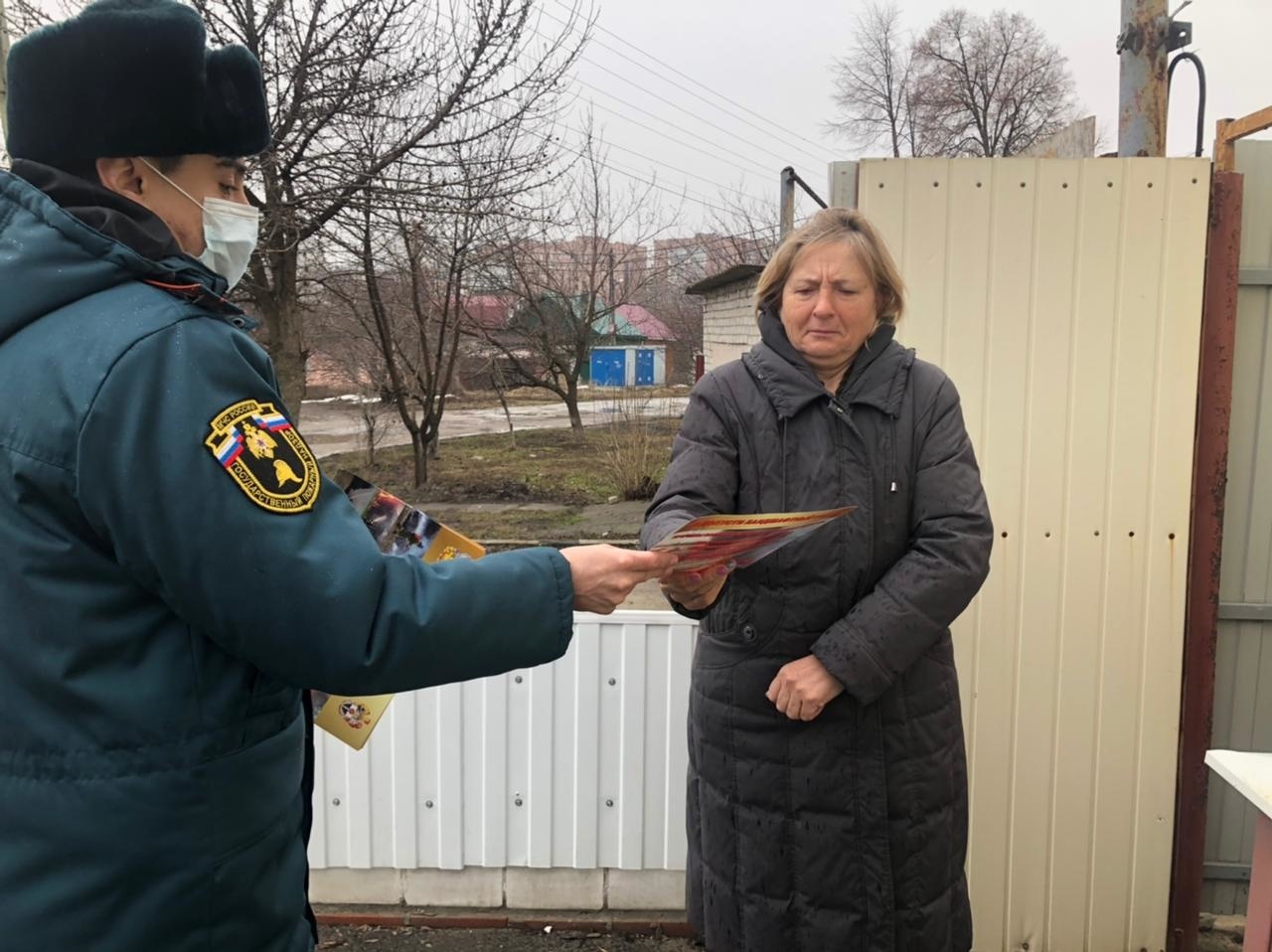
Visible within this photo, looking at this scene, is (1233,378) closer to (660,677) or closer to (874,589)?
(874,589)

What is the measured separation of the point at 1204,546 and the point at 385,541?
2.28m

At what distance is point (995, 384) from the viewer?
9.05ft

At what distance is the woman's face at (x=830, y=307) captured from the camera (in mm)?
2088

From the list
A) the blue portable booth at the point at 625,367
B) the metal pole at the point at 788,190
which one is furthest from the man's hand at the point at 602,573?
the blue portable booth at the point at 625,367

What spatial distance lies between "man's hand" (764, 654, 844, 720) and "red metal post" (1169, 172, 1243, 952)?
1.48 meters

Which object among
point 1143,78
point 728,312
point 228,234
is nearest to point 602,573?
point 228,234

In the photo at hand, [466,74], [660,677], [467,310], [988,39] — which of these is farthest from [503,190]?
[988,39]

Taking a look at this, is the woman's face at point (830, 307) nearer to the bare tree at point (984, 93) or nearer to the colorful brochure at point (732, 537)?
the colorful brochure at point (732, 537)

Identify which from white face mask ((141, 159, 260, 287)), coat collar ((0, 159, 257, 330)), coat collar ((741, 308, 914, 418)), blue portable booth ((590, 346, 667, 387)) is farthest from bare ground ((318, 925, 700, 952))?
blue portable booth ((590, 346, 667, 387))

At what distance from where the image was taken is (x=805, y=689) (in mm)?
1885

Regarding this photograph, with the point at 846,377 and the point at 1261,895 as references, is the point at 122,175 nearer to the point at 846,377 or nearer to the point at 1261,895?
the point at 846,377

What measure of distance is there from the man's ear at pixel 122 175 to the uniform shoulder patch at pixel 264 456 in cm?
34

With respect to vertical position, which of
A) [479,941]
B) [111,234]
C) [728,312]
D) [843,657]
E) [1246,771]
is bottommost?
[479,941]

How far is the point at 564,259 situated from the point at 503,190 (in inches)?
257
